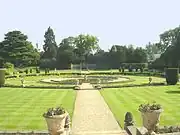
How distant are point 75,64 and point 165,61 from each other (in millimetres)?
24229

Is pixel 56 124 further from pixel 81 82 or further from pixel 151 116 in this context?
pixel 81 82

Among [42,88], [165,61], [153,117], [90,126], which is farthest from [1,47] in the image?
[153,117]

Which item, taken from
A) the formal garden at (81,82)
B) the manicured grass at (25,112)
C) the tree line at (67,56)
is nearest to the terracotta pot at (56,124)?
the formal garden at (81,82)

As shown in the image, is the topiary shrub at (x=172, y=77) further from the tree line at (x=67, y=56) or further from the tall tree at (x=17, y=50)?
the tall tree at (x=17, y=50)

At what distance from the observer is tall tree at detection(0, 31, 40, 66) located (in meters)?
74.9

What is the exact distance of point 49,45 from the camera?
324 feet

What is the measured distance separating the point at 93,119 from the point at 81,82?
2417 centimetres

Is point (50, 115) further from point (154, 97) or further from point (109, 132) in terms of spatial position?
point (154, 97)

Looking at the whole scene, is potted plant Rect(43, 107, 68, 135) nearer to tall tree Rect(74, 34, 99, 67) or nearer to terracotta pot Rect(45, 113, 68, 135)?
terracotta pot Rect(45, 113, 68, 135)

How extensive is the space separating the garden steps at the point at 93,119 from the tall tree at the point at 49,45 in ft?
233

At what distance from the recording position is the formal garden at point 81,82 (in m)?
16.8

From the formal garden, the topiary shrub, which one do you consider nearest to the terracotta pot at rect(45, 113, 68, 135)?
the formal garden

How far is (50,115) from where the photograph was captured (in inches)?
401

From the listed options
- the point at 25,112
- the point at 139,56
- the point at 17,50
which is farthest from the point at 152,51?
the point at 25,112
